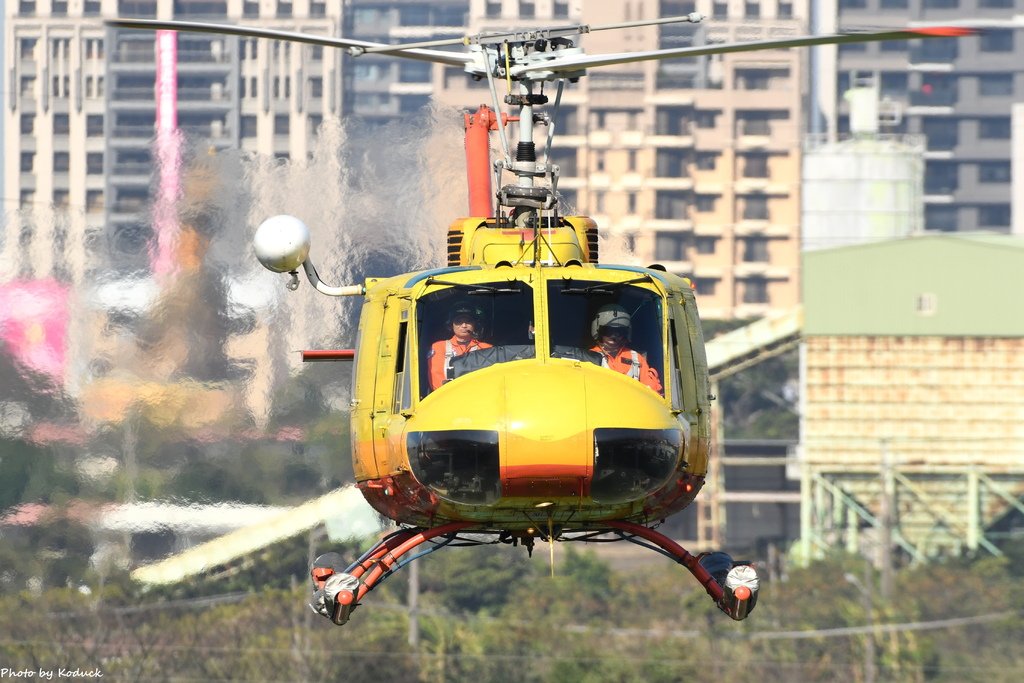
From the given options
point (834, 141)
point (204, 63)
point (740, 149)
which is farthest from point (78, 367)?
point (834, 141)

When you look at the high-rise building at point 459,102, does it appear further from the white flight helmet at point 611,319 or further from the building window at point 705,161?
the white flight helmet at point 611,319

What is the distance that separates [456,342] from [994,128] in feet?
202

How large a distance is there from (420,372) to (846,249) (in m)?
46.7

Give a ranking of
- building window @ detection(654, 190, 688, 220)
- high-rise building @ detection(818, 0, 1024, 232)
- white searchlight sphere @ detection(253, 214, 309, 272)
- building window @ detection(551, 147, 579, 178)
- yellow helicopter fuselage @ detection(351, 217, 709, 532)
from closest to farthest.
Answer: yellow helicopter fuselage @ detection(351, 217, 709, 532) < white searchlight sphere @ detection(253, 214, 309, 272) < building window @ detection(551, 147, 579, 178) < building window @ detection(654, 190, 688, 220) < high-rise building @ detection(818, 0, 1024, 232)

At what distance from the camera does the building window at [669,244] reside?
54.2m

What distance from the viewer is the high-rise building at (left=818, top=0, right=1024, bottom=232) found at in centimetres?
6744

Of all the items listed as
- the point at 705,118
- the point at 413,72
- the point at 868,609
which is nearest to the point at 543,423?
the point at 868,609

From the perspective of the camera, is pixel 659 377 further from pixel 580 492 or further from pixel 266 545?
pixel 266 545

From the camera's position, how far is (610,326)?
13016 millimetres

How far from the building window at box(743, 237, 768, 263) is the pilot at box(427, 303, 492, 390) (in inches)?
1772

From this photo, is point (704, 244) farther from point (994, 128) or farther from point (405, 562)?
point (405, 562)

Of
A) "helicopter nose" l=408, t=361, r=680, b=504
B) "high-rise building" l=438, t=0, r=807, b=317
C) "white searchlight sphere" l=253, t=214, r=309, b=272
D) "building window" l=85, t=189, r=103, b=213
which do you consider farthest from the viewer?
"high-rise building" l=438, t=0, r=807, b=317

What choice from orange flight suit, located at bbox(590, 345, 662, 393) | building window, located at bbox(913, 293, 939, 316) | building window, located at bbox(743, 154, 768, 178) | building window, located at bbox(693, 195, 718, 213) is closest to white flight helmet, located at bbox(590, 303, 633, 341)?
orange flight suit, located at bbox(590, 345, 662, 393)

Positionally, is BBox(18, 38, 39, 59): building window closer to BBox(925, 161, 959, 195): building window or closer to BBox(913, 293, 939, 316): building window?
BBox(913, 293, 939, 316): building window
